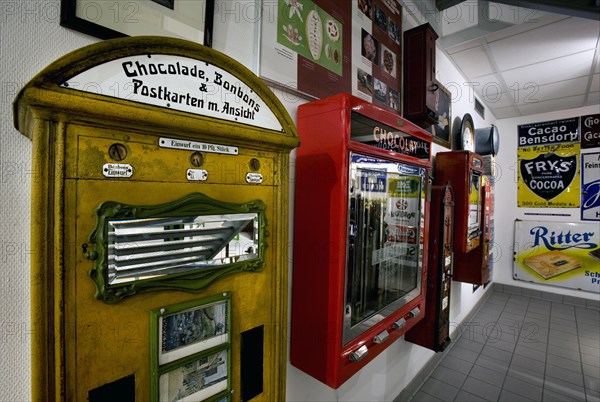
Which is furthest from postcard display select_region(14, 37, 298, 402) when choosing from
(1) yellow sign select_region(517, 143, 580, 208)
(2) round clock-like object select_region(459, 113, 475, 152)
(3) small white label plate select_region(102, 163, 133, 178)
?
(1) yellow sign select_region(517, 143, 580, 208)

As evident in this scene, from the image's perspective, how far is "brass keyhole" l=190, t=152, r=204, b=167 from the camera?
2.47 ft

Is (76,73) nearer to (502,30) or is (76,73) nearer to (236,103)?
(236,103)

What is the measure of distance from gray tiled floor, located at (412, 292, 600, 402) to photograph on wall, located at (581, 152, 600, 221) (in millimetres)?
1610

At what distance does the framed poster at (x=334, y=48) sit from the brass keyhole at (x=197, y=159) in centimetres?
67

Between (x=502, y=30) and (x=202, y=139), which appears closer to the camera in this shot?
(x=202, y=139)

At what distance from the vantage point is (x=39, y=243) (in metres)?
0.55

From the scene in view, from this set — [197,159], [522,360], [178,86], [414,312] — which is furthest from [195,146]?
[522,360]

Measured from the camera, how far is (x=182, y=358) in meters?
0.74

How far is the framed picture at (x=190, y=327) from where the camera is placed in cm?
71

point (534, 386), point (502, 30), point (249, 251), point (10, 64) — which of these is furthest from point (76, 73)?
point (534, 386)

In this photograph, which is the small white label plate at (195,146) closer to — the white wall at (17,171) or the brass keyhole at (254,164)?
the brass keyhole at (254,164)

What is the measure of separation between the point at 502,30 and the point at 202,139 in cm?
325

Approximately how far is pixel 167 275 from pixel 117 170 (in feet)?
0.89

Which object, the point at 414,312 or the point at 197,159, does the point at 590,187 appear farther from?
the point at 197,159
